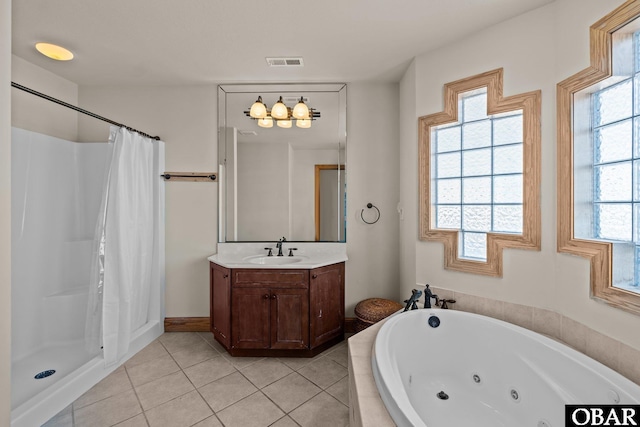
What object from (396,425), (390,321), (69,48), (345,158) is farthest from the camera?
(345,158)

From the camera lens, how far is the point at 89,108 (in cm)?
279

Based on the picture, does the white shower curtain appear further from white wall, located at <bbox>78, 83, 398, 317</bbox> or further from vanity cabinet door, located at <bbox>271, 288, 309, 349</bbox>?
vanity cabinet door, located at <bbox>271, 288, 309, 349</bbox>

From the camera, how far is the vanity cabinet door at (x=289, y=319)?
2.23 metres

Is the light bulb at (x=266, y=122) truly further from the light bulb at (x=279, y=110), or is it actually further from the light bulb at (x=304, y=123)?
the light bulb at (x=304, y=123)

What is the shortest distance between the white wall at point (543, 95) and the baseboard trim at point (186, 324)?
7.42ft

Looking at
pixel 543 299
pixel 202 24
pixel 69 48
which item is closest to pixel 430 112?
pixel 543 299

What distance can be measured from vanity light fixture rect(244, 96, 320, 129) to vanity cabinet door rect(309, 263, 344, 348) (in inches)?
57.7

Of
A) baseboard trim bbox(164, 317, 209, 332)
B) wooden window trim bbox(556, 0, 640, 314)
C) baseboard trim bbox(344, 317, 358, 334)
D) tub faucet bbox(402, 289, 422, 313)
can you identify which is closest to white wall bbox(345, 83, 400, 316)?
baseboard trim bbox(344, 317, 358, 334)

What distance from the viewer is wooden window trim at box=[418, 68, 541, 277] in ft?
5.65

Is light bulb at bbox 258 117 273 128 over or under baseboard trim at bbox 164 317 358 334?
over

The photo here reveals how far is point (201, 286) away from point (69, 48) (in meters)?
2.29

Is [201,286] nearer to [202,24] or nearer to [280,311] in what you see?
[280,311]

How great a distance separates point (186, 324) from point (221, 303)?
2.48ft

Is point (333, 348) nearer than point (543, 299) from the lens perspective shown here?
No
